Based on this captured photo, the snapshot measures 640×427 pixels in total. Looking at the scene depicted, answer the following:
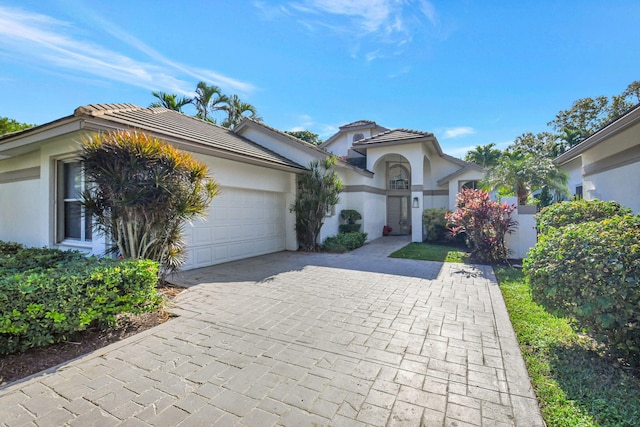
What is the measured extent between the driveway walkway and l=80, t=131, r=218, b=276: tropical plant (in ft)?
4.77

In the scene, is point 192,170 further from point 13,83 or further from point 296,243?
point 13,83

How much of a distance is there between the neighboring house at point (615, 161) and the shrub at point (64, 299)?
9.26 metres

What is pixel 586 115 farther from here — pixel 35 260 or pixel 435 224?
pixel 35 260

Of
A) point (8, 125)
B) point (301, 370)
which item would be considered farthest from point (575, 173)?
point (8, 125)

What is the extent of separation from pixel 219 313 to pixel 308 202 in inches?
297

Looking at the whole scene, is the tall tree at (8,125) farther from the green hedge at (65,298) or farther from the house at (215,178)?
the green hedge at (65,298)

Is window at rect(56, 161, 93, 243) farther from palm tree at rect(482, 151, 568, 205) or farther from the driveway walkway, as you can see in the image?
palm tree at rect(482, 151, 568, 205)

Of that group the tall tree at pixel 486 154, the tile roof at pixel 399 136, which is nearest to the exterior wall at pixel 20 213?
the tile roof at pixel 399 136


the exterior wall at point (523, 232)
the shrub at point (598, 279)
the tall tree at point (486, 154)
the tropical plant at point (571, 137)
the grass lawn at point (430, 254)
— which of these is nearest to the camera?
the shrub at point (598, 279)

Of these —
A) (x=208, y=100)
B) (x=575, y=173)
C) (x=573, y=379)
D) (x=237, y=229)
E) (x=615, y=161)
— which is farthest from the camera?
(x=208, y=100)

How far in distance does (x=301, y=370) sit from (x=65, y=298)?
3201mm

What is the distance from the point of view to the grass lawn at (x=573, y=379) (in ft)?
8.50

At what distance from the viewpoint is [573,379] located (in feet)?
10.4

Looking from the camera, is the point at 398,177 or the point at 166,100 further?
the point at 398,177
